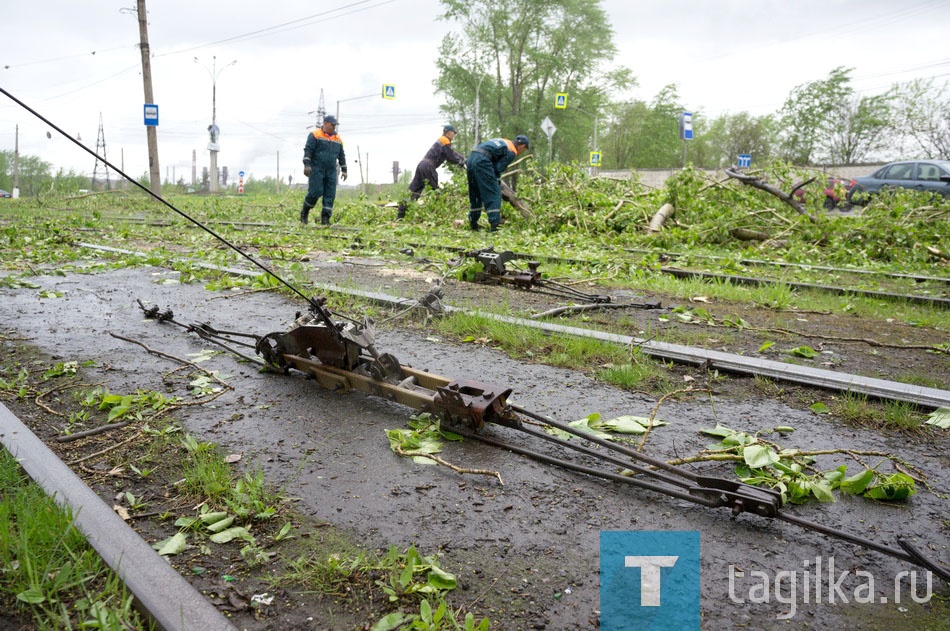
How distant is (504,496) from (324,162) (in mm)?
12599

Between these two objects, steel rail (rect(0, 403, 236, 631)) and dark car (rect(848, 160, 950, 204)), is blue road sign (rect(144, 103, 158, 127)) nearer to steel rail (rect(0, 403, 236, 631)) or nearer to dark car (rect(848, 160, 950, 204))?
dark car (rect(848, 160, 950, 204))

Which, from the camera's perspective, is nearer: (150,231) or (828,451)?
(828,451)

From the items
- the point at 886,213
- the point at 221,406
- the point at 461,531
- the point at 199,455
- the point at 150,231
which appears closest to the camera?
the point at 461,531

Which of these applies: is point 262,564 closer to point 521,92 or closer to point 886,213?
point 886,213

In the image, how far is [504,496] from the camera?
7.93 feet

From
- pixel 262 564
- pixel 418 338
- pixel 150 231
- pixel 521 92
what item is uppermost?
pixel 521 92

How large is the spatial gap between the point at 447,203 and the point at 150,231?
6.44 m

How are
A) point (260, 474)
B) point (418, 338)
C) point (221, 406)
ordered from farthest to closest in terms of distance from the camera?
point (418, 338) → point (221, 406) → point (260, 474)

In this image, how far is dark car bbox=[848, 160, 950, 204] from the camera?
17.6 meters

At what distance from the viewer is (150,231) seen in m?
12.4

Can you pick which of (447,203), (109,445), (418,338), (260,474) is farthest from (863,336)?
(447,203)

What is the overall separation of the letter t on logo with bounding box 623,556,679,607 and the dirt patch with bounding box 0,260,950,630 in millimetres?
105

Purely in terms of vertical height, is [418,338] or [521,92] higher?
[521,92]

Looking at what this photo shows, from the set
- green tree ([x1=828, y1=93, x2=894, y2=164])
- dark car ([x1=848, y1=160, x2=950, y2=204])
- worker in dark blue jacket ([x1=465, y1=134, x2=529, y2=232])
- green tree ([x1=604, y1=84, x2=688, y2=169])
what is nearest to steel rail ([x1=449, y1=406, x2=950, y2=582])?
worker in dark blue jacket ([x1=465, y1=134, x2=529, y2=232])
